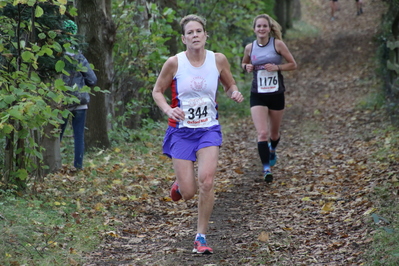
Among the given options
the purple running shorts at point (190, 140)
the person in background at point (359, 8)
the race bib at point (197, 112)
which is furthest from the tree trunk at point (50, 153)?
the person in background at point (359, 8)

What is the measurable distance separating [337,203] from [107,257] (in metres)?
2.95

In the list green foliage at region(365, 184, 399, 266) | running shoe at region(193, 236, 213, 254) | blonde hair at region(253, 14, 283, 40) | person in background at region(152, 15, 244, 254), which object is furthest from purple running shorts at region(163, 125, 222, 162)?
blonde hair at region(253, 14, 283, 40)

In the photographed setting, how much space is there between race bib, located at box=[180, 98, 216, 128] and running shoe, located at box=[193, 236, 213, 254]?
3.56 ft

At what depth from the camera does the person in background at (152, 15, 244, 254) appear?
5348 millimetres

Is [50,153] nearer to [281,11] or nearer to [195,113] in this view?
[195,113]

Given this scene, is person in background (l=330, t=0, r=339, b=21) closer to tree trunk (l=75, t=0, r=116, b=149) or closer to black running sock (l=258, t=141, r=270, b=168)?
tree trunk (l=75, t=0, r=116, b=149)

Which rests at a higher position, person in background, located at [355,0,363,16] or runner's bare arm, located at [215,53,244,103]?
person in background, located at [355,0,363,16]

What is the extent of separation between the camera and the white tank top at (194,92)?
17.7 feet

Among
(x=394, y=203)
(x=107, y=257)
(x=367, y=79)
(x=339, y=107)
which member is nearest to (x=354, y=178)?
(x=394, y=203)

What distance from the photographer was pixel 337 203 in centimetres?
688

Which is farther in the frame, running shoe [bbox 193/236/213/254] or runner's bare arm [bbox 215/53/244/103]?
runner's bare arm [bbox 215/53/244/103]

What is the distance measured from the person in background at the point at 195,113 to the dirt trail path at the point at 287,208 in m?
0.59

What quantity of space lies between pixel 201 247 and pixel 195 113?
1.27 metres

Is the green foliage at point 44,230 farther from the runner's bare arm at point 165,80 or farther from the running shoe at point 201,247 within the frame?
the runner's bare arm at point 165,80
